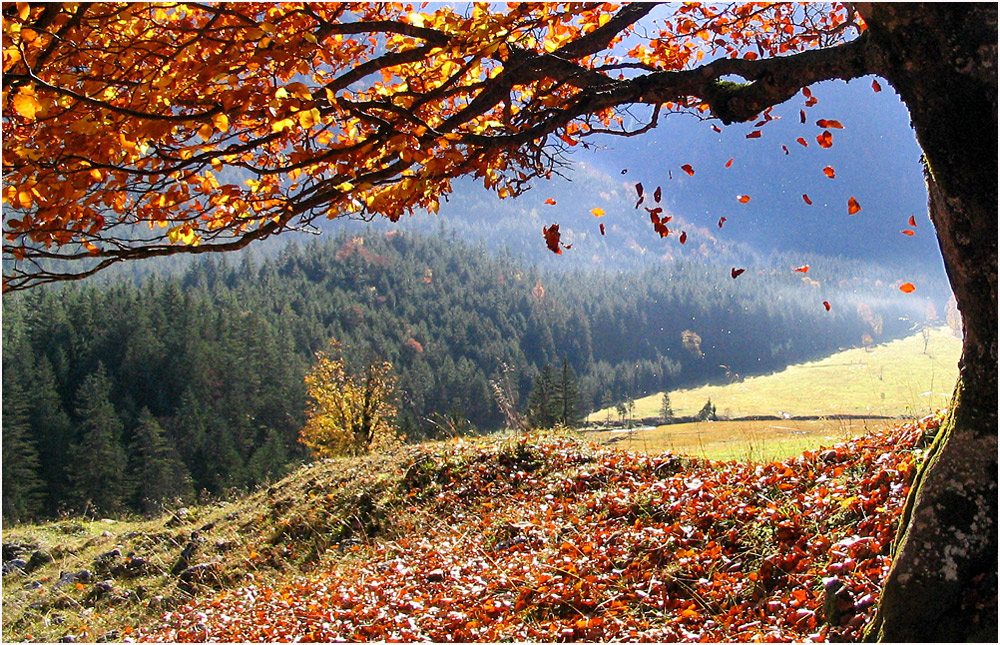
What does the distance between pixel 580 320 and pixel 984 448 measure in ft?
554

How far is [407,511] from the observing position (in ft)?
27.1

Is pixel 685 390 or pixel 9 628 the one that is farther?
pixel 685 390

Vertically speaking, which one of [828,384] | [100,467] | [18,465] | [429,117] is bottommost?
[828,384]

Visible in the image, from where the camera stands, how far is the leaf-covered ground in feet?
13.1

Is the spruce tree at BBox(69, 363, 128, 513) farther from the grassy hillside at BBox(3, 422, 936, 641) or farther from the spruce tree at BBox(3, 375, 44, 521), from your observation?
the grassy hillside at BBox(3, 422, 936, 641)

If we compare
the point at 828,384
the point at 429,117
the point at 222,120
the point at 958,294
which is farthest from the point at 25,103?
the point at 828,384

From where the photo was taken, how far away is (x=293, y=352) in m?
89.3

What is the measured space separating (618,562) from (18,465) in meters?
64.4

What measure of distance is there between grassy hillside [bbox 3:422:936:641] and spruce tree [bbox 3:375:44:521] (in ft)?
166

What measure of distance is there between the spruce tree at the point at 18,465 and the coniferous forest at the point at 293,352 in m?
0.20

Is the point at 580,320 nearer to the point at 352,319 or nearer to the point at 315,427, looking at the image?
the point at 352,319

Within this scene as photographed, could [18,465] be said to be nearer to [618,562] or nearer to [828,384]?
[618,562]

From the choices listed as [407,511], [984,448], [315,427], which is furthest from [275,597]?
[315,427]

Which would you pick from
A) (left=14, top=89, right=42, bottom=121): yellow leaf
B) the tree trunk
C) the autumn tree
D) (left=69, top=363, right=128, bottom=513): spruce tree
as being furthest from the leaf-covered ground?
(left=69, top=363, right=128, bottom=513): spruce tree
